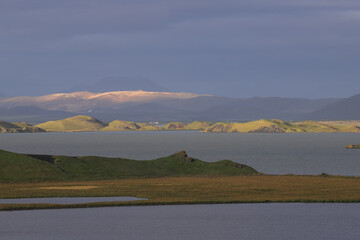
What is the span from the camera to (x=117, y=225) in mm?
58812

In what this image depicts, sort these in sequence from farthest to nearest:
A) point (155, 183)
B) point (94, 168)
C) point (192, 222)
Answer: point (94, 168)
point (155, 183)
point (192, 222)

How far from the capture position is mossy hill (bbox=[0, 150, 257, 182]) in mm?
107188

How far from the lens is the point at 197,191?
87.5 metres

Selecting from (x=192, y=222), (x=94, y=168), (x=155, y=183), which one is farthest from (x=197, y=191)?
(x=94, y=168)

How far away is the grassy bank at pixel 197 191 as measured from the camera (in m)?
76.2

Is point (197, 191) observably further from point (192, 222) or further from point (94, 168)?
point (94, 168)

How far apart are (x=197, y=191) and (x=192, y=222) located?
1071 inches

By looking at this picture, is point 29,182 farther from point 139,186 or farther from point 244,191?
point 244,191

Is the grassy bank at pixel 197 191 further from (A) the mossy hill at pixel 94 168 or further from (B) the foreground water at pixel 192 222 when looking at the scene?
(A) the mossy hill at pixel 94 168

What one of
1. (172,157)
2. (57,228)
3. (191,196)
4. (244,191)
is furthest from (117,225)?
(172,157)

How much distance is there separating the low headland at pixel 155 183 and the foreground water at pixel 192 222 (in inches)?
208

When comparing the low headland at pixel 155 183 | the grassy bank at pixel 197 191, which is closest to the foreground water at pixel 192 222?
the grassy bank at pixel 197 191

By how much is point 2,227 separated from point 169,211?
60.0 feet

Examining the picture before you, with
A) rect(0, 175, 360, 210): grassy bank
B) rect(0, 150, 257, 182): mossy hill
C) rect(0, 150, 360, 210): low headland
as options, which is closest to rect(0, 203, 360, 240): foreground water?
rect(0, 175, 360, 210): grassy bank
